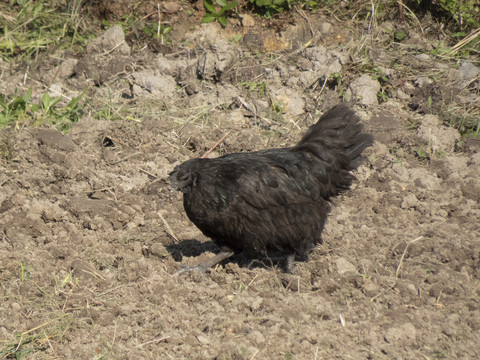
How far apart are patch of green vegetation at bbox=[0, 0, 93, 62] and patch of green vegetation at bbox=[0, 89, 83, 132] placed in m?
1.35

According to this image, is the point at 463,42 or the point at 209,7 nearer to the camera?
the point at 463,42

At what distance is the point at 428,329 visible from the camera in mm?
3838

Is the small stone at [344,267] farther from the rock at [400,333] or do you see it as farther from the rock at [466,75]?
the rock at [466,75]

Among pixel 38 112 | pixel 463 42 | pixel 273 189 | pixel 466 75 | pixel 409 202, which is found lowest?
pixel 38 112

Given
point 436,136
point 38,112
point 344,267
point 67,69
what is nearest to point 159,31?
point 67,69

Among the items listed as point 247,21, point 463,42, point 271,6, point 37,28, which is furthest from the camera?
point 37,28

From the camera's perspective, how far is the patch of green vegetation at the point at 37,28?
25.3 feet

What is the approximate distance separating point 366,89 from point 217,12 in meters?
2.42

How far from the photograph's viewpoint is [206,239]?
5082 mm

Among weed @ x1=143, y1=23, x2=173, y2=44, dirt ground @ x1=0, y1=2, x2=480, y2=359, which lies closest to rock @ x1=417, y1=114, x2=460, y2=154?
dirt ground @ x1=0, y1=2, x2=480, y2=359

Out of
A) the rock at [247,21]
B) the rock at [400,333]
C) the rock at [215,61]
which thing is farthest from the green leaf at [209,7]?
the rock at [400,333]

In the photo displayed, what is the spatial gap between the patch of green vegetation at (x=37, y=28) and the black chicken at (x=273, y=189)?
4.36m

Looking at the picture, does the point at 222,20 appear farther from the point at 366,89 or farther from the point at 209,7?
the point at 366,89

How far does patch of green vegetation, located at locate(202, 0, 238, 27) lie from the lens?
24.7 ft
